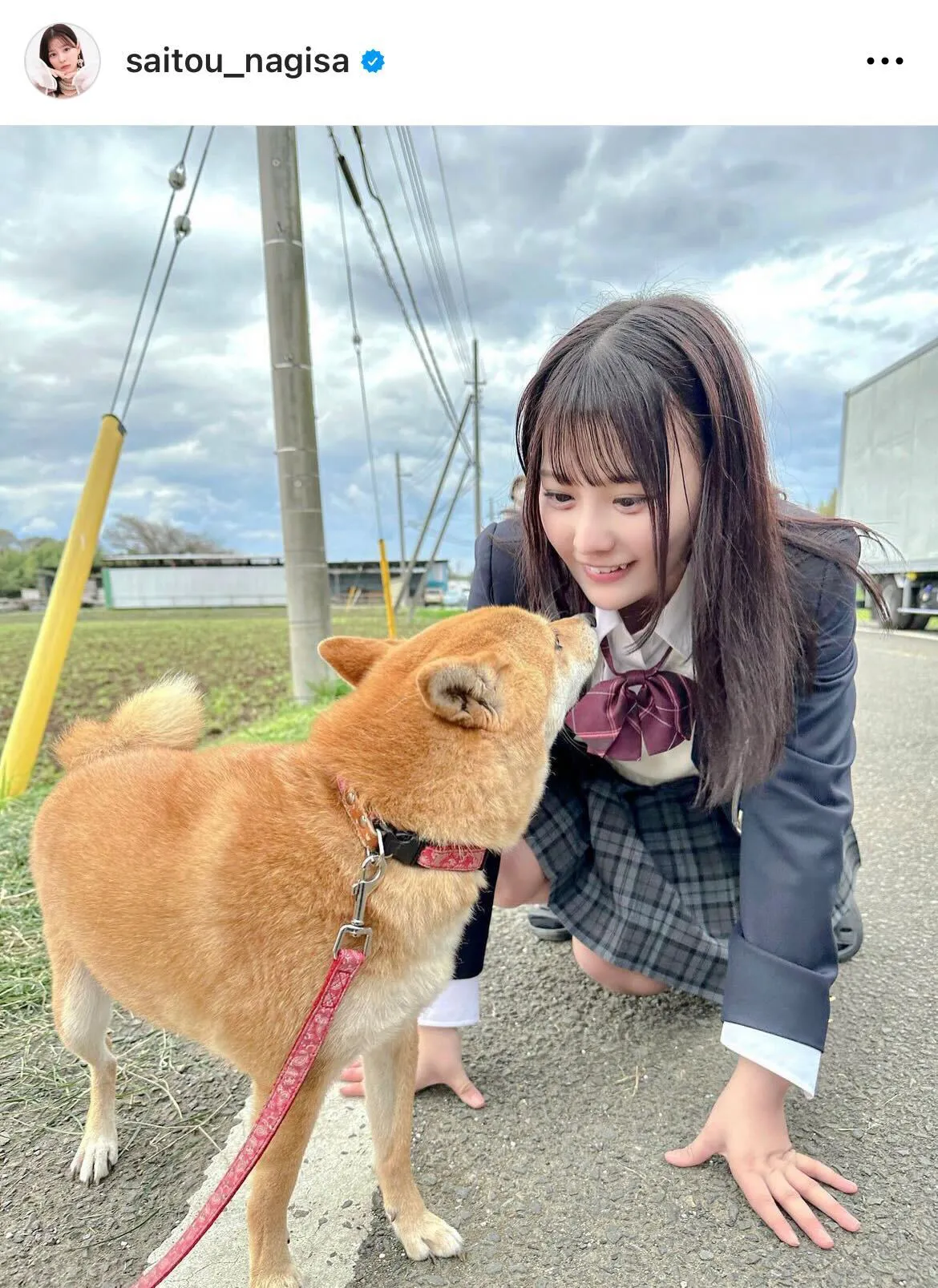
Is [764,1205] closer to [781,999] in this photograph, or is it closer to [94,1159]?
[781,999]

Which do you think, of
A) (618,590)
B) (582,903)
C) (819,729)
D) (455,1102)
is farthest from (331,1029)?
(819,729)

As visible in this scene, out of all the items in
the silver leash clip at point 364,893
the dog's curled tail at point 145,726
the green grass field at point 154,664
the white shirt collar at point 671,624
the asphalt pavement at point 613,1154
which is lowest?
the green grass field at point 154,664

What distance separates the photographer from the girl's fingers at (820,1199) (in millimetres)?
1600

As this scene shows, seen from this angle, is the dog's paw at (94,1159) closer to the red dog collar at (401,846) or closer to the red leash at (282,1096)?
the red leash at (282,1096)

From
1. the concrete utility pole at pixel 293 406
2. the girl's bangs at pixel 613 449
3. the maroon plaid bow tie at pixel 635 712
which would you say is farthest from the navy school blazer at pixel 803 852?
the concrete utility pole at pixel 293 406

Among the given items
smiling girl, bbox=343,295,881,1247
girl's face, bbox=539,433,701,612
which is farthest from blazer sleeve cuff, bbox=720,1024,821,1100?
girl's face, bbox=539,433,701,612

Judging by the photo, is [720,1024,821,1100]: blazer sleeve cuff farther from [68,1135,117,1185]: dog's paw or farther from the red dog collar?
[68,1135,117,1185]: dog's paw

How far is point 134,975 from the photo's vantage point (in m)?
1.65

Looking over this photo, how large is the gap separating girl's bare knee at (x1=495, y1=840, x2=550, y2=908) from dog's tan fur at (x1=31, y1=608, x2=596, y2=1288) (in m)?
0.63

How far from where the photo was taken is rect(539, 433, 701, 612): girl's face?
180 cm

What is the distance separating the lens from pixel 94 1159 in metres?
1.79

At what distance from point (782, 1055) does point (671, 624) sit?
1079 mm

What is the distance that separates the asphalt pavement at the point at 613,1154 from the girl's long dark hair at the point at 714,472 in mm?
878
